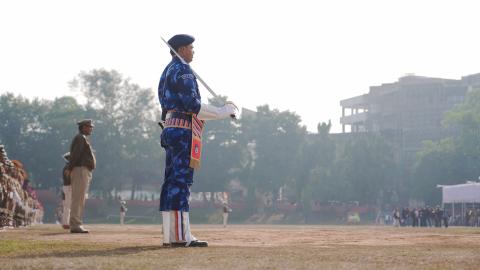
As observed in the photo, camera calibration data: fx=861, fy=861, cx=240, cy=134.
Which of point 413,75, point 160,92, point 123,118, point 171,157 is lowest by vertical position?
point 171,157

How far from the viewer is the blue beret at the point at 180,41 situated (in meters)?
9.52

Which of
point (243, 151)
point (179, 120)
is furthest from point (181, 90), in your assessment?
point (243, 151)

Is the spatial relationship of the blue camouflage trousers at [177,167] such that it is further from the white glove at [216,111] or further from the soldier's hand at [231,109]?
the soldier's hand at [231,109]

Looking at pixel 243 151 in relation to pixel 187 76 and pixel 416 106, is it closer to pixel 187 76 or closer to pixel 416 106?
→ pixel 416 106

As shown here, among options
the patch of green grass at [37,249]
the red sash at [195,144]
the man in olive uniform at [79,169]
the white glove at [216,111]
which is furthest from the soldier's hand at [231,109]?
the man in olive uniform at [79,169]

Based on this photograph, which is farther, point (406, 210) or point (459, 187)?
point (406, 210)

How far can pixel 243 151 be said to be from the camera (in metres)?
104

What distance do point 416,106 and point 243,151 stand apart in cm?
4189

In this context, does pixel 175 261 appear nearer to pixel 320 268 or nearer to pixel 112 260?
pixel 112 260

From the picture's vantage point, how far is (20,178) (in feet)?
75.4

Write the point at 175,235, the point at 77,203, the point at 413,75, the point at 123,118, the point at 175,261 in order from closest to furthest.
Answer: the point at 175,261, the point at 175,235, the point at 77,203, the point at 123,118, the point at 413,75

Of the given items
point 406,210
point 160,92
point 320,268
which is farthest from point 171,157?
point 406,210

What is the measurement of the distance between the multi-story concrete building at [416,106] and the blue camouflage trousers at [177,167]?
395ft

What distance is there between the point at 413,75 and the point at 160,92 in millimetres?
135928
